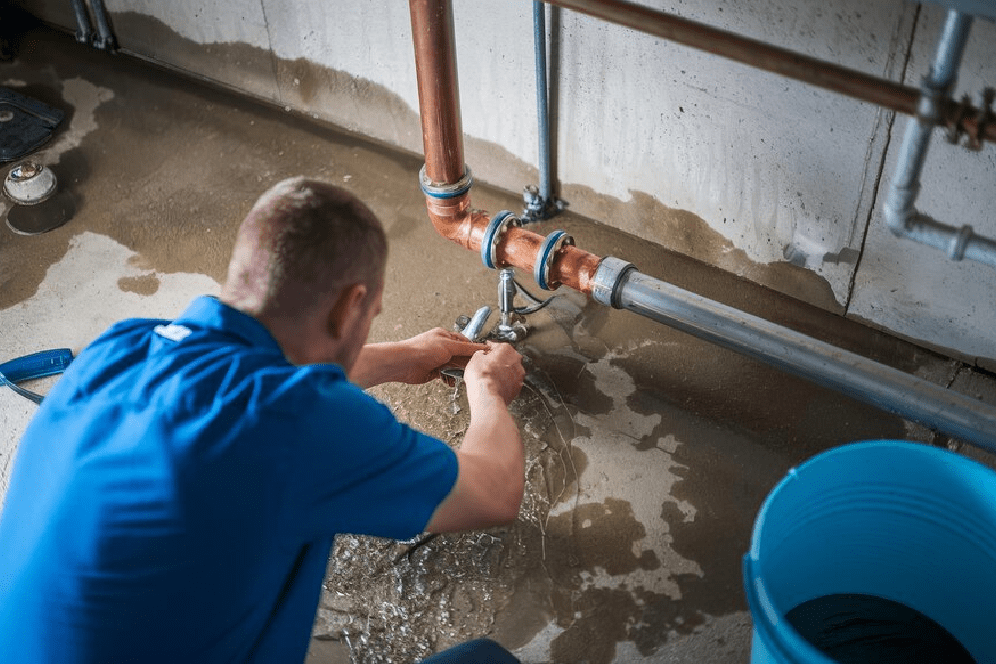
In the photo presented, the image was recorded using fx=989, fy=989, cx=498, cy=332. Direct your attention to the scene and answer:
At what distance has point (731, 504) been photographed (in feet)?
7.49

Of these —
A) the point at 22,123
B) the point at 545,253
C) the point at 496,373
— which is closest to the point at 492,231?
the point at 545,253

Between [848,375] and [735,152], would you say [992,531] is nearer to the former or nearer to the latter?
[848,375]

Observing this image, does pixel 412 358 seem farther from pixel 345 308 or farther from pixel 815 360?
pixel 815 360

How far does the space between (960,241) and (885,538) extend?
1.79ft

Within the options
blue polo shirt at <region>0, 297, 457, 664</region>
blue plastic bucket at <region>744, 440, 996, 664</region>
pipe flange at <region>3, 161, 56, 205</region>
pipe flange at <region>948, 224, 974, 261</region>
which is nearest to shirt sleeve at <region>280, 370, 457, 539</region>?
blue polo shirt at <region>0, 297, 457, 664</region>

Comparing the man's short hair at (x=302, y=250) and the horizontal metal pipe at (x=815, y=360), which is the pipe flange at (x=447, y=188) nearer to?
the horizontal metal pipe at (x=815, y=360)

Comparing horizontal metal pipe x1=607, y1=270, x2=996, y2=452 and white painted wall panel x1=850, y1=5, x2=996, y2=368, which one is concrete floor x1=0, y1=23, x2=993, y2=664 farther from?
horizontal metal pipe x1=607, y1=270, x2=996, y2=452

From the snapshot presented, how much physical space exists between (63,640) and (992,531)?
1407mm

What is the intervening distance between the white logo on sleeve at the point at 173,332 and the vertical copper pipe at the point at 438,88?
0.94 meters

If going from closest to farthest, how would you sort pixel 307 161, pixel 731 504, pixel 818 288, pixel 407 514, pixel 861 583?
1. pixel 407 514
2. pixel 861 583
3. pixel 731 504
4. pixel 818 288
5. pixel 307 161

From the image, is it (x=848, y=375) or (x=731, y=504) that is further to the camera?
(x=731, y=504)

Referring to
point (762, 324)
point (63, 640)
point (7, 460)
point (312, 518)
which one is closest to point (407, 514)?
point (312, 518)

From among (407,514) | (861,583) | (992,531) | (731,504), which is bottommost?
(731,504)

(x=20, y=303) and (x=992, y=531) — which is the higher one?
(x=992, y=531)
